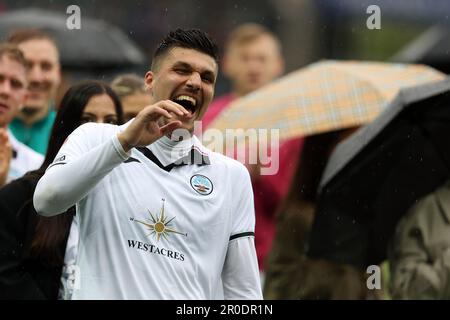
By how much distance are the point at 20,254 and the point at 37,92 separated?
282 cm

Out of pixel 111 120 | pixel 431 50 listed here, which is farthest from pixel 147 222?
pixel 431 50

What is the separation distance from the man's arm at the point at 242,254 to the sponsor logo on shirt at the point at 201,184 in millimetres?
135

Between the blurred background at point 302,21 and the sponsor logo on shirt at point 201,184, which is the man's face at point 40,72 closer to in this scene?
the sponsor logo on shirt at point 201,184

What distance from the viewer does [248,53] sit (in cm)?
1229

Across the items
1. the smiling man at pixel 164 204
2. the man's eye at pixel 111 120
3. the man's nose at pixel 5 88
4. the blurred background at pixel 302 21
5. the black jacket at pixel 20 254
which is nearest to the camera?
the smiling man at pixel 164 204

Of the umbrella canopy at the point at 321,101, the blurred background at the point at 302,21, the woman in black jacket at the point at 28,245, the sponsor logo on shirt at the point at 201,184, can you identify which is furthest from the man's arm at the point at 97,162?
the blurred background at the point at 302,21

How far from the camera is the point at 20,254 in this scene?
6.68 metres

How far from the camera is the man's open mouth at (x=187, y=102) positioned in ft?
18.4

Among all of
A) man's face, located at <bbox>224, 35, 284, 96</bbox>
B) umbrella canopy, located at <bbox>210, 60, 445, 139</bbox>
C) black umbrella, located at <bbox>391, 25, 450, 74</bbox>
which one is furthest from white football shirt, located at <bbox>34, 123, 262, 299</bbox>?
black umbrella, located at <bbox>391, 25, 450, 74</bbox>

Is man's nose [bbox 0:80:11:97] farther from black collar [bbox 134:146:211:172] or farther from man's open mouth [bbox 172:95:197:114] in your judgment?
man's open mouth [bbox 172:95:197:114]

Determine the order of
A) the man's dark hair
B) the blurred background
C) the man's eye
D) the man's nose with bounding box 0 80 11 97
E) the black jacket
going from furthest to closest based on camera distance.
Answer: the blurred background, the man's nose with bounding box 0 80 11 97, the man's eye, the black jacket, the man's dark hair

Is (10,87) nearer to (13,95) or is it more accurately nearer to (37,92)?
(13,95)

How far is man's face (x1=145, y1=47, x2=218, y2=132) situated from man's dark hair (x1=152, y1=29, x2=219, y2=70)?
2 centimetres

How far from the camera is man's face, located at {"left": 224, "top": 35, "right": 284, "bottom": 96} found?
12.2 m
